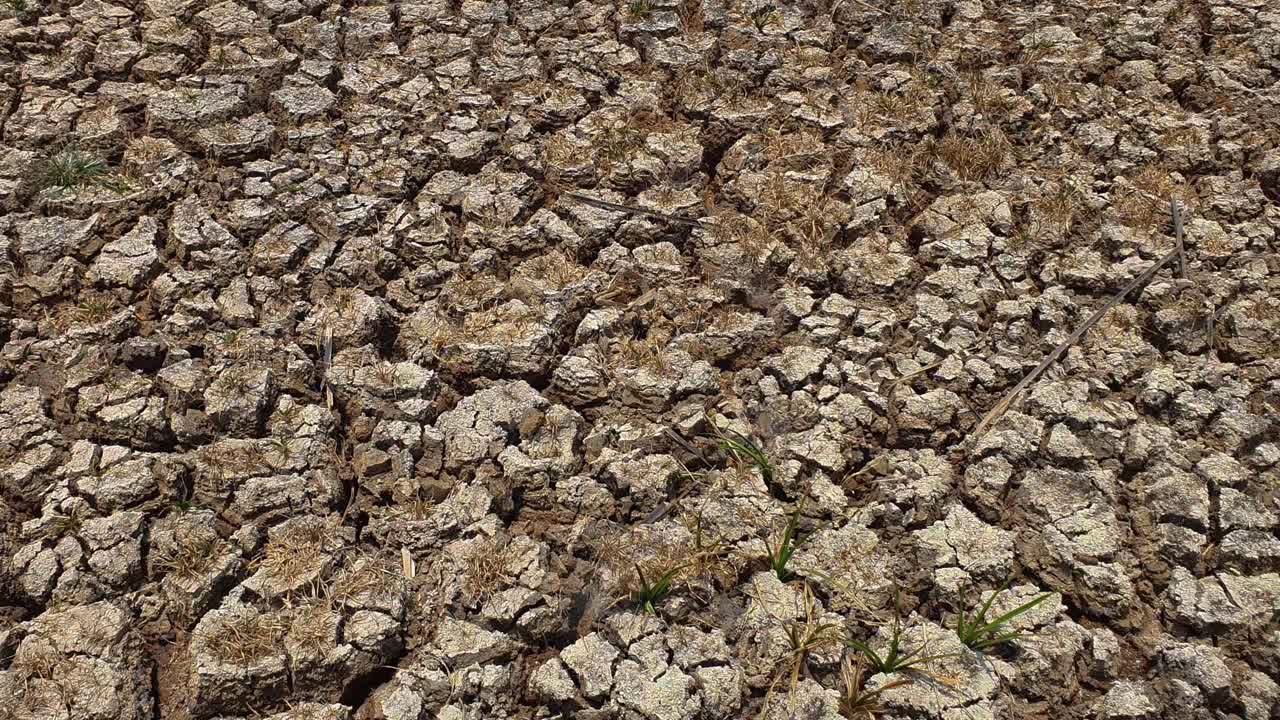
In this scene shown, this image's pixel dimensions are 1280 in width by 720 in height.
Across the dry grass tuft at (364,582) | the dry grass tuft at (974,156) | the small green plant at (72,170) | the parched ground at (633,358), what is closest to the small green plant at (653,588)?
the parched ground at (633,358)

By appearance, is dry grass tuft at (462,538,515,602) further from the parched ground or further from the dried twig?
the dried twig

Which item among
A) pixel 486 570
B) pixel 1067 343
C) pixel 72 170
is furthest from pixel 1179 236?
pixel 72 170

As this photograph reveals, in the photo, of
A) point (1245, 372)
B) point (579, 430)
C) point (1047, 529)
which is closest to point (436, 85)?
point (579, 430)

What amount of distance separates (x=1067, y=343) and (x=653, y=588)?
47.7 inches

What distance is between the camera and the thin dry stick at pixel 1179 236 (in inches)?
99.4

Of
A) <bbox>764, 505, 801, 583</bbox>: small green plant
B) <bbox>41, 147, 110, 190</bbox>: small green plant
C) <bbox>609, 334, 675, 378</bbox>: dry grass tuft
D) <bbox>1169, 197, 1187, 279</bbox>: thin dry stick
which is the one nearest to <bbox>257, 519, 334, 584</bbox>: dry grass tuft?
<bbox>609, 334, 675, 378</bbox>: dry grass tuft

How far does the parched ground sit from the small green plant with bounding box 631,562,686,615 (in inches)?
0.6

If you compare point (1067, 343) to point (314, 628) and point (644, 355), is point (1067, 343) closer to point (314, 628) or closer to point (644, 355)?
point (644, 355)

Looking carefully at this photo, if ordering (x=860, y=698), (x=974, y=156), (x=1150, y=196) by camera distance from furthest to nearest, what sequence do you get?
(x=974, y=156)
(x=1150, y=196)
(x=860, y=698)

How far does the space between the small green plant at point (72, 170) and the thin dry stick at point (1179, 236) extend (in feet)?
9.40

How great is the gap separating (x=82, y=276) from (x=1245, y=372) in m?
2.84

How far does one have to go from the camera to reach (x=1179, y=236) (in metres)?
2.58

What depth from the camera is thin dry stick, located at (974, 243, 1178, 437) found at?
2279 mm

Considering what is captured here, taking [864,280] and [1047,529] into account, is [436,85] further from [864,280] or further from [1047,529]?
[1047,529]
